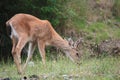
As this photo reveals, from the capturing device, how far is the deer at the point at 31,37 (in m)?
12.5

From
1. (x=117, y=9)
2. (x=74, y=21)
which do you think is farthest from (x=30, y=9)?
(x=117, y=9)

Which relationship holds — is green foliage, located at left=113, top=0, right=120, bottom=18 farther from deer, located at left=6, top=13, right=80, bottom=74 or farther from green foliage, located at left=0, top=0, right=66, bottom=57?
deer, located at left=6, top=13, right=80, bottom=74

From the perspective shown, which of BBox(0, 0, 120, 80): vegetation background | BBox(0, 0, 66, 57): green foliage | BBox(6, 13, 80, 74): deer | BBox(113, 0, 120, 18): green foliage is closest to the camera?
BBox(6, 13, 80, 74): deer

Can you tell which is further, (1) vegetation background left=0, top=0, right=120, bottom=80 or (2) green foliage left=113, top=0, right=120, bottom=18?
(2) green foliage left=113, top=0, right=120, bottom=18

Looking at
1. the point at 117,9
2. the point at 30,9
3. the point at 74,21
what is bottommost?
the point at 74,21

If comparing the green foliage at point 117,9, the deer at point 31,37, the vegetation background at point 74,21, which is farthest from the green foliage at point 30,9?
the green foliage at point 117,9

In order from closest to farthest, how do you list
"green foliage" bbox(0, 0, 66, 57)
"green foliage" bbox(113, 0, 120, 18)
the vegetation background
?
the vegetation background → "green foliage" bbox(0, 0, 66, 57) → "green foliage" bbox(113, 0, 120, 18)

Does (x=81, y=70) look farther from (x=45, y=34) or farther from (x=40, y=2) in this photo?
(x=40, y=2)

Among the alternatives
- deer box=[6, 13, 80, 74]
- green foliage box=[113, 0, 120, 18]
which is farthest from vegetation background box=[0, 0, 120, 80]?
deer box=[6, 13, 80, 74]

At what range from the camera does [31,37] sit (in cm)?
1334

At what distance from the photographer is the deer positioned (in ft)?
40.9

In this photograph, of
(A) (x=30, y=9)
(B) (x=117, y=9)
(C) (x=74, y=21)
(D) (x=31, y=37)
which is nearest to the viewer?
(D) (x=31, y=37)

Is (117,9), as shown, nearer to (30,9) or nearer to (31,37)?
(30,9)

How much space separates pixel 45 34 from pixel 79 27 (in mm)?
7333
